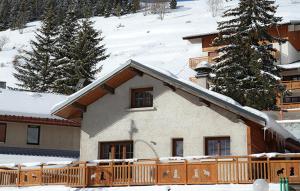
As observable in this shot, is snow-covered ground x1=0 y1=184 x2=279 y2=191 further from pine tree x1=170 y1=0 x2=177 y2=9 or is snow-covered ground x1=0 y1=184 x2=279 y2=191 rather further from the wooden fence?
pine tree x1=170 y1=0 x2=177 y2=9

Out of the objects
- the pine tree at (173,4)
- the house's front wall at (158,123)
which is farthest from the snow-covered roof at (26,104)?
the pine tree at (173,4)

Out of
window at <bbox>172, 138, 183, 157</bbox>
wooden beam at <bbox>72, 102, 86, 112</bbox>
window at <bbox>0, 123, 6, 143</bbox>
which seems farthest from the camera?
window at <bbox>0, 123, 6, 143</bbox>

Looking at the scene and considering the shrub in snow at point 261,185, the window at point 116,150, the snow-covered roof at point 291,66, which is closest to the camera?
the shrub in snow at point 261,185

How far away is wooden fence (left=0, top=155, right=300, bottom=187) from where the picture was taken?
64.3 feet

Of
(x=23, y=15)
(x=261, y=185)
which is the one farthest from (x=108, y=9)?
(x=261, y=185)

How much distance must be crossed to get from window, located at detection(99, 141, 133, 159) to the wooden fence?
67 centimetres

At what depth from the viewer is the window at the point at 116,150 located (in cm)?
2444

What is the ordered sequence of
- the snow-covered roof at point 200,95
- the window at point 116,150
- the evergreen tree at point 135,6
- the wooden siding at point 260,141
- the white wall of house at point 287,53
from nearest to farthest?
1. the snow-covered roof at point 200,95
2. the wooden siding at point 260,141
3. the window at point 116,150
4. the white wall of house at point 287,53
5. the evergreen tree at point 135,6

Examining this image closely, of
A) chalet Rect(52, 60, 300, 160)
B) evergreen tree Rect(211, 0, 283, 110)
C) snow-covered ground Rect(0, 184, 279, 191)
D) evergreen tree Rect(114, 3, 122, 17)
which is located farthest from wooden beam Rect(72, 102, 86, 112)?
evergreen tree Rect(114, 3, 122, 17)

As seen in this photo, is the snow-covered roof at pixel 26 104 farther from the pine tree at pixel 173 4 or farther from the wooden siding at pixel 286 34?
the pine tree at pixel 173 4

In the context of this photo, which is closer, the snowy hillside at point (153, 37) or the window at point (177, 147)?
the window at point (177, 147)

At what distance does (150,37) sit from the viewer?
11181 centimetres

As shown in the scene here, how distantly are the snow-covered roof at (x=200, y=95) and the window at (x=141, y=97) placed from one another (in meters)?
1.33

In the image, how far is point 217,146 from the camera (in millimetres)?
22781
